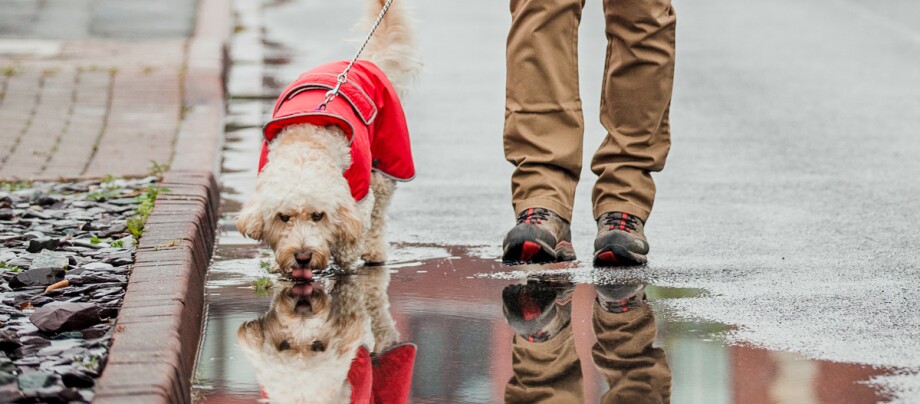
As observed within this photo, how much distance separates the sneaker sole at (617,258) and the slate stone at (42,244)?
210cm

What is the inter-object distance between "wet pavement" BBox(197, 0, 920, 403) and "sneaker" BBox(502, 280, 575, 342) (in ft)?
0.08

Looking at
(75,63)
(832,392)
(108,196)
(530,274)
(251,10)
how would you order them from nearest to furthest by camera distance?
(832,392), (530,274), (108,196), (75,63), (251,10)

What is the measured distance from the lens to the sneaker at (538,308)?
4.90 metres

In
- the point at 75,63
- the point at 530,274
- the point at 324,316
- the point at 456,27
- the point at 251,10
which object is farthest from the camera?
the point at 251,10

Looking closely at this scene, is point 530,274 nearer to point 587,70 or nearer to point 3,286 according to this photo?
point 3,286

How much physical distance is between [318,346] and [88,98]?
5493mm

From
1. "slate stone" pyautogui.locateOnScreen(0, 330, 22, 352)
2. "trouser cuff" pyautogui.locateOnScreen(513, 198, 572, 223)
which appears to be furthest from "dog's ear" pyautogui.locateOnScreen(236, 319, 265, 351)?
"trouser cuff" pyautogui.locateOnScreen(513, 198, 572, 223)

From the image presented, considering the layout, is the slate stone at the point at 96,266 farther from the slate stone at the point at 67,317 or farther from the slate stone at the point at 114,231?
the slate stone at the point at 67,317

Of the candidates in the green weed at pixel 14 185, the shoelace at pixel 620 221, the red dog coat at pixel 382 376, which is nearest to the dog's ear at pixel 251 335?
the red dog coat at pixel 382 376

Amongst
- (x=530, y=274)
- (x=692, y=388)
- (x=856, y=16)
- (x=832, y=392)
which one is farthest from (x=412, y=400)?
(x=856, y=16)

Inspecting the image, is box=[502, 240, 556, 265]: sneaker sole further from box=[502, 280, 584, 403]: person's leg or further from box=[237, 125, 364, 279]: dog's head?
box=[237, 125, 364, 279]: dog's head

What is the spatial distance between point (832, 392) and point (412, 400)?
1.16 metres

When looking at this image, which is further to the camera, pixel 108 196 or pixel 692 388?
pixel 108 196

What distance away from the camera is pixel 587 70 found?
38.0 feet
